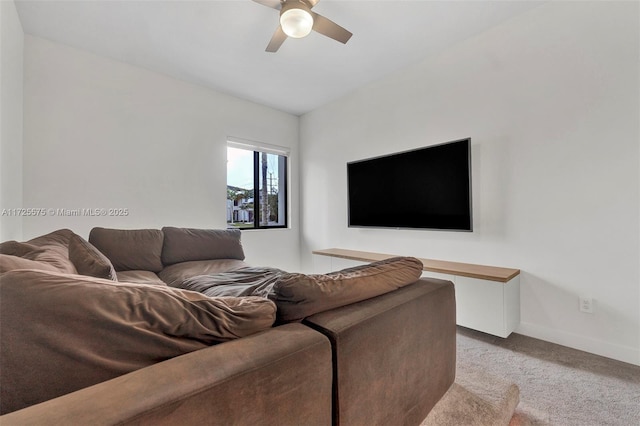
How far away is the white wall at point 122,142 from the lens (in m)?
2.58

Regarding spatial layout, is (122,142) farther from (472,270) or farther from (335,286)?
(472,270)

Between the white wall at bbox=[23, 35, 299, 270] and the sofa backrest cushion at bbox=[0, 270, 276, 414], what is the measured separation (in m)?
2.84

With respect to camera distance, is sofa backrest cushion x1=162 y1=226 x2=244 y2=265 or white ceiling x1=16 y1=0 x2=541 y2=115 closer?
white ceiling x1=16 y1=0 x2=541 y2=115

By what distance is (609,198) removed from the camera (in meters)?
1.94

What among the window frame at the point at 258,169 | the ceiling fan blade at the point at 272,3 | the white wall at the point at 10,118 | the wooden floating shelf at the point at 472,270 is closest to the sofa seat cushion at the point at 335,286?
the wooden floating shelf at the point at 472,270

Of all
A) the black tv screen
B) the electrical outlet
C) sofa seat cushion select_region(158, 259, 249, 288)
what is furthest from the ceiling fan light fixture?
the electrical outlet

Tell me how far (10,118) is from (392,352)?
3173 millimetres

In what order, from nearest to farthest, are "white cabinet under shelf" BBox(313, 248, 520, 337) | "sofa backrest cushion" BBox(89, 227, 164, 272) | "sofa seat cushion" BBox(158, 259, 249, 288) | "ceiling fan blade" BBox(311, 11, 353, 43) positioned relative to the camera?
"ceiling fan blade" BBox(311, 11, 353, 43), "white cabinet under shelf" BBox(313, 248, 520, 337), "sofa seat cushion" BBox(158, 259, 249, 288), "sofa backrest cushion" BBox(89, 227, 164, 272)

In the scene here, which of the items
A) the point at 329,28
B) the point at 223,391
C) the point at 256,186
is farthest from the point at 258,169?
the point at 223,391

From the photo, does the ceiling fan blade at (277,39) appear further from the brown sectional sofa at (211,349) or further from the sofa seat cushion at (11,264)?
the sofa seat cushion at (11,264)

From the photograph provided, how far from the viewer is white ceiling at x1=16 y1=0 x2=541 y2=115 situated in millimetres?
2193

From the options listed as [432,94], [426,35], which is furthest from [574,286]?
[426,35]

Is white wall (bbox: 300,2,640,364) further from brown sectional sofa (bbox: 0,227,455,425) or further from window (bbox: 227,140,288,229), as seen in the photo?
window (bbox: 227,140,288,229)

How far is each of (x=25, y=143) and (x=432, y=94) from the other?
3.93 metres
